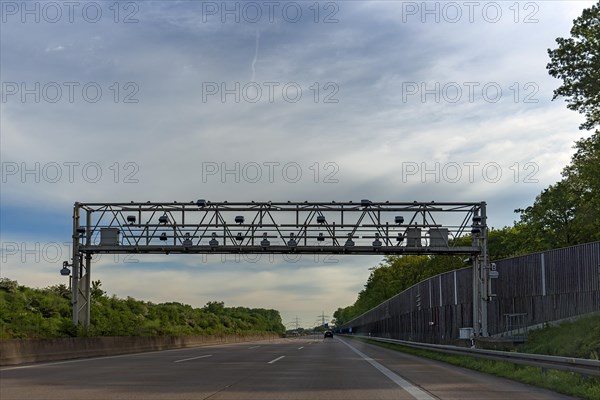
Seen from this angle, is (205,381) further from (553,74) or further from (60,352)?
(553,74)

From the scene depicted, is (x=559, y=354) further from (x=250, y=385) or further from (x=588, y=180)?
(x=588, y=180)

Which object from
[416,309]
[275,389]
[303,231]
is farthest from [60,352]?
[416,309]

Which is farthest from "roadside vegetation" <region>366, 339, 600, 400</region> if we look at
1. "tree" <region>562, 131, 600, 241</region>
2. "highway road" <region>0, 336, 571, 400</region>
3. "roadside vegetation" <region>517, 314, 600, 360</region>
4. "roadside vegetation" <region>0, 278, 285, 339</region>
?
"tree" <region>562, 131, 600, 241</region>

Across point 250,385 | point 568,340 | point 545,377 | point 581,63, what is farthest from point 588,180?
point 250,385

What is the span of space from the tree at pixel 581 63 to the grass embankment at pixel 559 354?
14.2 metres

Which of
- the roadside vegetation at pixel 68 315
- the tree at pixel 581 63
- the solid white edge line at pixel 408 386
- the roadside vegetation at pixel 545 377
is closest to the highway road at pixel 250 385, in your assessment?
the solid white edge line at pixel 408 386

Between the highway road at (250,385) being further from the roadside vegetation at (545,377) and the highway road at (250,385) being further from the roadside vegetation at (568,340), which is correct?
the roadside vegetation at (568,340)

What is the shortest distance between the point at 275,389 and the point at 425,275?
103436 millimetres

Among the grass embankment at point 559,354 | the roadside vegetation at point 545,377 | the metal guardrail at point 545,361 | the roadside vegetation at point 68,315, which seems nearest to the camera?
the metal guardrail at point 545,361

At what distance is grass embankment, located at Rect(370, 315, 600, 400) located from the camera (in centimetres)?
1440

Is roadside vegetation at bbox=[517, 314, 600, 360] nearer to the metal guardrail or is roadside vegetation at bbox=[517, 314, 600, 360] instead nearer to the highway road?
the metal guardrail

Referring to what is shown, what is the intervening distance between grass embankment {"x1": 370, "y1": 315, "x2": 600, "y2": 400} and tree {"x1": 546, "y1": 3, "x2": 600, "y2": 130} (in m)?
14.2

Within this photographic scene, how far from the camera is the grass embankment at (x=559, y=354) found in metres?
14.4

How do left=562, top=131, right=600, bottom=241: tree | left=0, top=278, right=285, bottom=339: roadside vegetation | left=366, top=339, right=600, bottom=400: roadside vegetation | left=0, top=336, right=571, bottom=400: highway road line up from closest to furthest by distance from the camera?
1. left=0, top=336, right=571, bottom=400: highway road
2. left=366, top=339, right=600, bottom=400: roadside vegetation
3. left=0, top=278, right=285, bottom=339: roadside vegetation
4. left=562, top=131, right=600, bottom=241: tree
